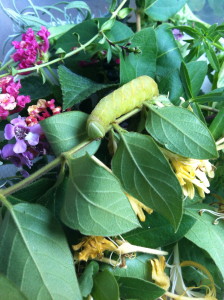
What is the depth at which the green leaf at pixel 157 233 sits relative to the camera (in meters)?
0.42

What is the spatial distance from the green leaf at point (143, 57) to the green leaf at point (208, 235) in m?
0.18

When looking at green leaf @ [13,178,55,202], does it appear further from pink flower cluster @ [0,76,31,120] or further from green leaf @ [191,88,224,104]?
green leaf @ [191,88,224,104]

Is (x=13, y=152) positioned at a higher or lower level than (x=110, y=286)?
higher

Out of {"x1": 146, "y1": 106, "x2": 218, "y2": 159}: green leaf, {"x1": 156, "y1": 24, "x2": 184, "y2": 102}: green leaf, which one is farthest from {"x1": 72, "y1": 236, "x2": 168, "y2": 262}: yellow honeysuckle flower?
{"x1": 156, "y1": 24, "x2": 184, "y2": 102}: green leaf

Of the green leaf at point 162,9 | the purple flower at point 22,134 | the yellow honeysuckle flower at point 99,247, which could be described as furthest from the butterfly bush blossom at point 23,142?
the green leaf at point 162,9

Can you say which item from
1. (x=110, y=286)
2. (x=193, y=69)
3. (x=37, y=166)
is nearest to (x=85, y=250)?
(x=110, y=286)

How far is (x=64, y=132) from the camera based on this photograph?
385 mm

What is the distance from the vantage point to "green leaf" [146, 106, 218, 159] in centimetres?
38

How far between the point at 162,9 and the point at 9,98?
257mm

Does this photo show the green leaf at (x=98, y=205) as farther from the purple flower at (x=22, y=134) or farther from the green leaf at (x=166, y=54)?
the green leaf at (x=166, y=54)

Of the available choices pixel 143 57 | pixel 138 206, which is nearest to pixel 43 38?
pixel 143 57

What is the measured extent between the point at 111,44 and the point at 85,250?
9.7 inches

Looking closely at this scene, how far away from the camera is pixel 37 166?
50cm

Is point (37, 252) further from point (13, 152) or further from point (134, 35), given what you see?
point (134, 35)
